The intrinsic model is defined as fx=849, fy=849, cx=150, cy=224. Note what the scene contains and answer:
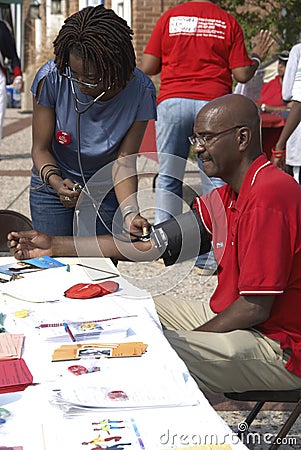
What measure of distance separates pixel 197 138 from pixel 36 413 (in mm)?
1312

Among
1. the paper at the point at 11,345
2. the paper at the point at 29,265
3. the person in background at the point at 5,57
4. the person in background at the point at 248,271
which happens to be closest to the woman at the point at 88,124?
the paper at the point at 29,265

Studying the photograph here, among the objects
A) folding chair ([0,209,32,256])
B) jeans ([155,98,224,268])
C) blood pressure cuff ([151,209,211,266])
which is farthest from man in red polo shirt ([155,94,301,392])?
jeans ([155,98,224,268])

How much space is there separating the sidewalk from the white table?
5232 mm

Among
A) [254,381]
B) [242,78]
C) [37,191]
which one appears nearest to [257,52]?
[242,78]

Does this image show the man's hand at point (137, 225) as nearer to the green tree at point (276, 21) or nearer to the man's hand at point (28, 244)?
the man's hand at point (28, 244)

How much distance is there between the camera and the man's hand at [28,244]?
3197 mm

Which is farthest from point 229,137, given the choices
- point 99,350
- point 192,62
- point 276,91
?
point 276,91

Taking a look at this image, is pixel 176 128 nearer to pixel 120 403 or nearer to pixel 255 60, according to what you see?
pixel 255 60

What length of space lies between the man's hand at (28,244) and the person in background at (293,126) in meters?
2.58

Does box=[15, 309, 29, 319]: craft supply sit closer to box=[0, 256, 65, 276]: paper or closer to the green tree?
box=[0, 256, 65, 276]: paper

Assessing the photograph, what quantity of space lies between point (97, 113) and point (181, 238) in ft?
2.44

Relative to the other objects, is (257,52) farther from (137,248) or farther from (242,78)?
(137,248)

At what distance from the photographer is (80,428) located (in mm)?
1746

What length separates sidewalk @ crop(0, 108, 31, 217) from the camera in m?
8.30
